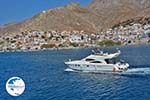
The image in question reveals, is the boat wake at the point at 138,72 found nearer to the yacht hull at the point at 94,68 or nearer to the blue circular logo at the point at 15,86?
the yacht hull at the point at 94,68

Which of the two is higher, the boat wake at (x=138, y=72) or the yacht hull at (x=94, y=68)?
the yacht hull at (x=94, y=68)

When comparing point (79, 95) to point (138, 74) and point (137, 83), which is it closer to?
point (137, 83)

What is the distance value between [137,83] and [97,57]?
17.8 meters

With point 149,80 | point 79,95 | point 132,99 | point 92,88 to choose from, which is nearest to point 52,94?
point 79,95

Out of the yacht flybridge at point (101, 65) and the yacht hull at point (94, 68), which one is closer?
the yacht flybridge at point (101, 65)

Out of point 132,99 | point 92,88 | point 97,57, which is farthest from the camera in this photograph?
point 97,57

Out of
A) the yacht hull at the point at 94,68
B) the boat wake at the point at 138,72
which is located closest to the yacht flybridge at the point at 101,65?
the yacht hull at the point at 94,68

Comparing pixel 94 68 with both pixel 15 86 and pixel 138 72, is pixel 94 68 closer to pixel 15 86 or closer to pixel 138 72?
pixel 138 72

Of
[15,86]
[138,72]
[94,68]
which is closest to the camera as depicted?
[15,86]

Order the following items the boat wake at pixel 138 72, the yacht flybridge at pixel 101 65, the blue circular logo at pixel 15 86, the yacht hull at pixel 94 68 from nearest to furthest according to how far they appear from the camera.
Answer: the blue circular logo at pixel 15 86, the boat wake at pixel 138 72, the yacht flybridge at pixel 101 65, the yacht hull at pixel 94 68

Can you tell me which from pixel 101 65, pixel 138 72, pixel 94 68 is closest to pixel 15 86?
pixel 138 72

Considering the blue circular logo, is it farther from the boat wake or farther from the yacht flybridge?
the yacht flybridge

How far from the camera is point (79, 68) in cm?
7681

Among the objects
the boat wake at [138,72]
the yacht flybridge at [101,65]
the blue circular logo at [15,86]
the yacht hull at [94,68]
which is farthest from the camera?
the yacht hull at [94,68]
